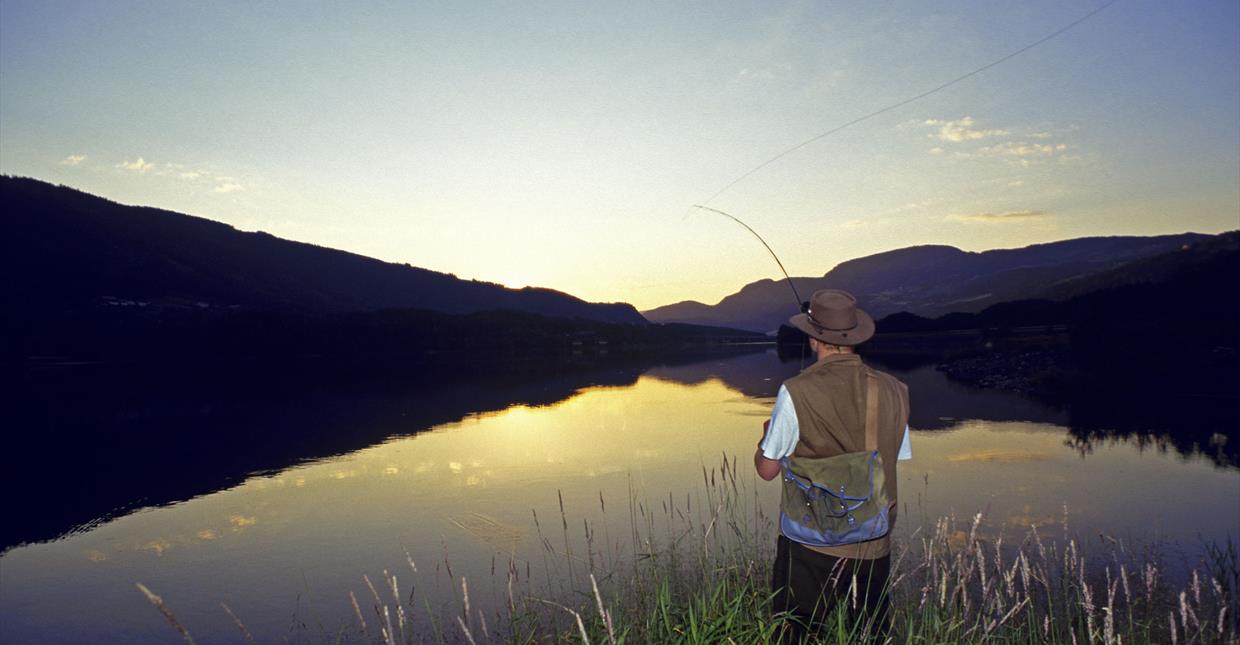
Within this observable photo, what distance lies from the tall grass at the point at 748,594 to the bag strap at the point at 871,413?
106 centimetres

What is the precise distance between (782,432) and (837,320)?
790mm

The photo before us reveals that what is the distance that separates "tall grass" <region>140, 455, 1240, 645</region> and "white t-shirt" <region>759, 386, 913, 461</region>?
104 cm

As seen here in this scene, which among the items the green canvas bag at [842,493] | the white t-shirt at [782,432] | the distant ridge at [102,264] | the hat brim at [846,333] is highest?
the distant ridge at [102,264]

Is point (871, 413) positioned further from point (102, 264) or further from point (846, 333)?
point (102, 264)

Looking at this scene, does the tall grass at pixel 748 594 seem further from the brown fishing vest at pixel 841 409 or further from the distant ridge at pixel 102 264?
the distant ridge at pixel 102 264

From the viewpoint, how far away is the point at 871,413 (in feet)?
13.5

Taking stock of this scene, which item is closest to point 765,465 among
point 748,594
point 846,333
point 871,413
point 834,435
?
point 834,435

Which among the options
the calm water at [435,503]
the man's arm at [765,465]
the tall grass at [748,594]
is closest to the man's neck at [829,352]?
the man's arm at [765,465]

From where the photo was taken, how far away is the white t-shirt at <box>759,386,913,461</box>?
162 inches

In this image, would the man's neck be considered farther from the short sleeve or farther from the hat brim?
the short sleeve

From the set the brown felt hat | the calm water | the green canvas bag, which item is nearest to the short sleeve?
the green canvas bag

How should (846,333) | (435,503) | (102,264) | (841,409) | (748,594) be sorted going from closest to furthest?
(841,409) < (846,333) < (748,594) < (435,503) < (102,264)

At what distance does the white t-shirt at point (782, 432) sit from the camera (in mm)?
4121

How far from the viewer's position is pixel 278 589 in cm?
1020
